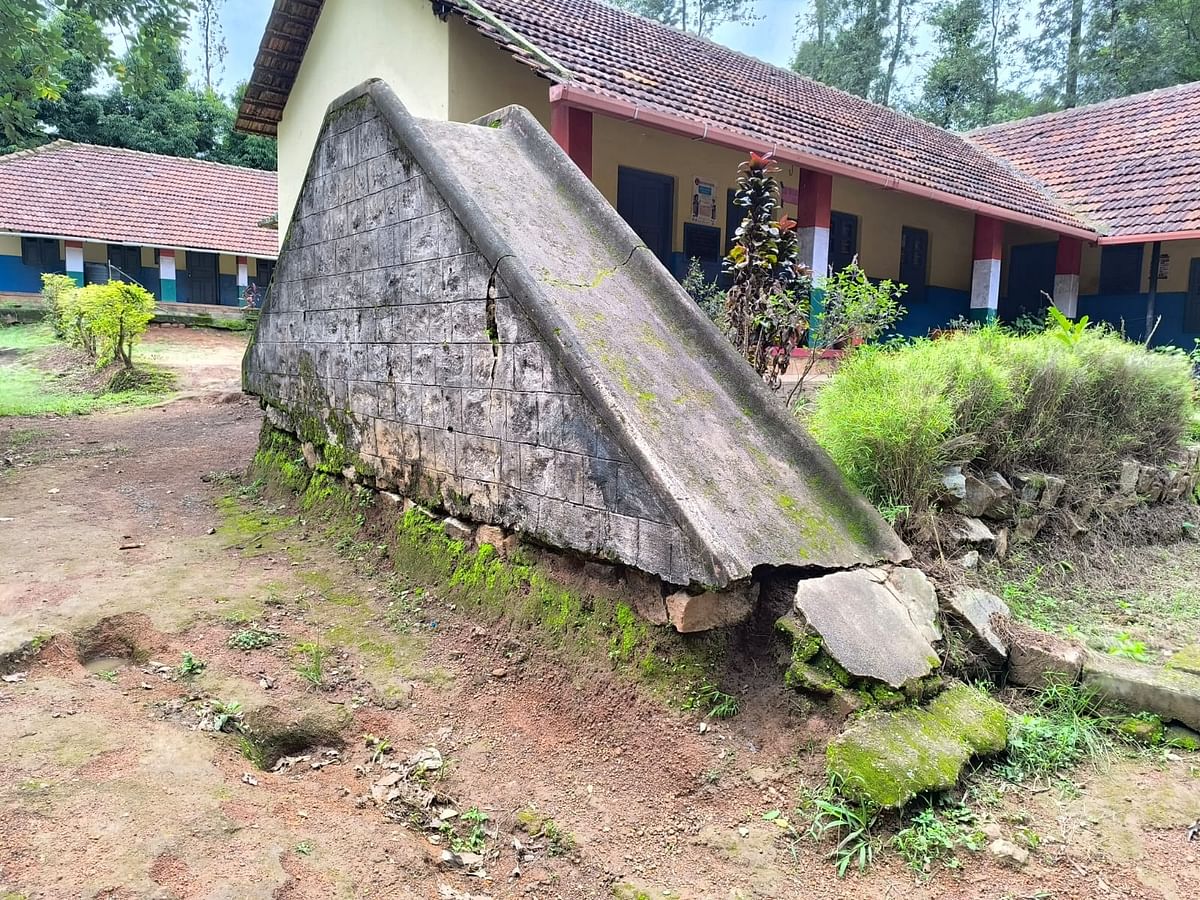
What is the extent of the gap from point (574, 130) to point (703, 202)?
3.50 metres

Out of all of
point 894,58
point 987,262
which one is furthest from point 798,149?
point 894,58

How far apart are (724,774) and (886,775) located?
1.80ft

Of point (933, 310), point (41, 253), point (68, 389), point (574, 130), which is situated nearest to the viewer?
point (574, 130)

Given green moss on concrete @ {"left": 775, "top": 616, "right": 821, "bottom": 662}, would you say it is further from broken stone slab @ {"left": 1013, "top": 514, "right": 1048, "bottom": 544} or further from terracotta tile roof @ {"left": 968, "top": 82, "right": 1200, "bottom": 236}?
terracotta tile roof @ {"left": 968, "top": 82, "right": 1200, "bottom": 236}

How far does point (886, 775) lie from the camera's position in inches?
102

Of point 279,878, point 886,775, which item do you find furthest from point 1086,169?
point 279,878

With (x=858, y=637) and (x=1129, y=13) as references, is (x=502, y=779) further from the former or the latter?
(x=1129, y=13)

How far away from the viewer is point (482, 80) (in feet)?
28.6

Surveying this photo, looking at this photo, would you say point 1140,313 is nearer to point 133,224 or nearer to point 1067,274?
point 1067,274

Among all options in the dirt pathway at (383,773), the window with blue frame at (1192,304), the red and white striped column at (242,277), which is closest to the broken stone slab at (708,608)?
the dirt pathway at (383,773)

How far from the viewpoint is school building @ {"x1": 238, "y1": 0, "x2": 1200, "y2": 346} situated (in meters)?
8.51

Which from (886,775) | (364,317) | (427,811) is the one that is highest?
(364,317)

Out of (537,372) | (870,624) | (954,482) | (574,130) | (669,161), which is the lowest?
(870,624)

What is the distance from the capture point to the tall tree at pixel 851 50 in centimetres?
2842
